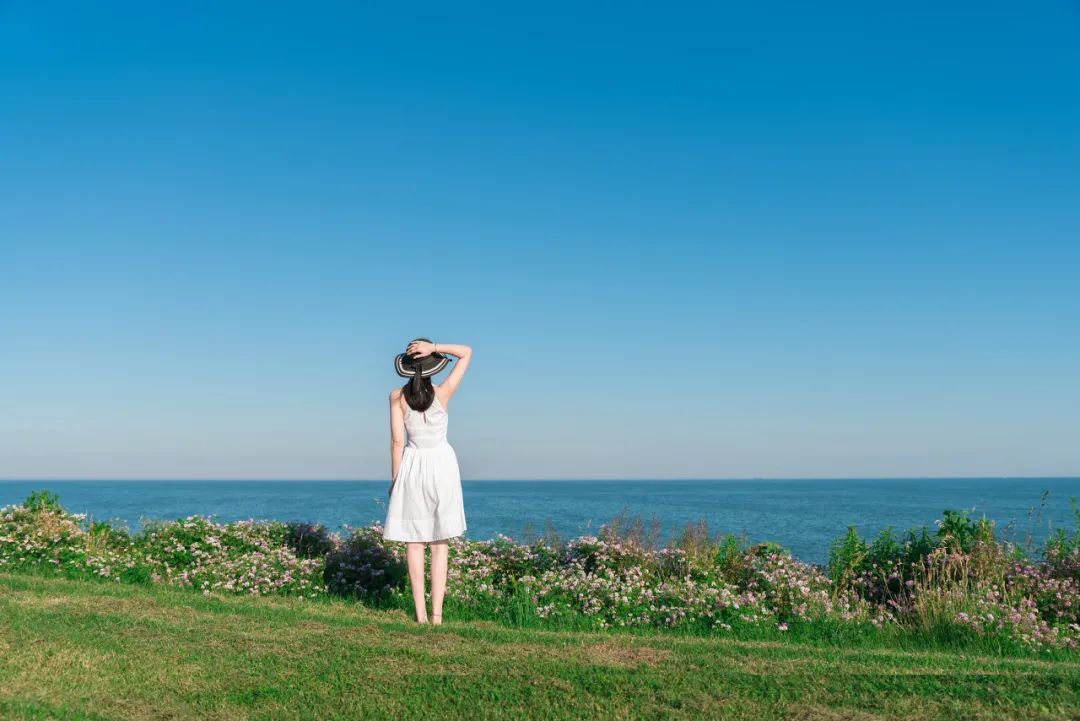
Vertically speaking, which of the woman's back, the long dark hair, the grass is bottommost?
the grass

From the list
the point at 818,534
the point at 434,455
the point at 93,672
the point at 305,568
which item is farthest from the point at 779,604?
the point at 818,534

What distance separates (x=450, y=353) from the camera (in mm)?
8328

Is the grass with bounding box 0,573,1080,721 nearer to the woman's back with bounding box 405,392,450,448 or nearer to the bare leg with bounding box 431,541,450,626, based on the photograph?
the bare leg with bounding box 431,541,450,626

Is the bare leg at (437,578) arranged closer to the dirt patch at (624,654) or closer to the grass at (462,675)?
the grass at (462,675)

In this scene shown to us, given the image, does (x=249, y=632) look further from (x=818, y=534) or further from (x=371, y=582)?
(x=818, y=534)

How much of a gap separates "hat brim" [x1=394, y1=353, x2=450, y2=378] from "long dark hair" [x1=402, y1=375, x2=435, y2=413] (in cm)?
5

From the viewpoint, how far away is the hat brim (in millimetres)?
8188

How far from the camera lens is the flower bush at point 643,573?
8641 mm

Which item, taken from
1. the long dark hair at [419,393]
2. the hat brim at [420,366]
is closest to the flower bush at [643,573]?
the long dark hair at [419,393]

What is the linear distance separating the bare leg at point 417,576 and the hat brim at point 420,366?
1.76 m

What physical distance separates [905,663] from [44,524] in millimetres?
11937

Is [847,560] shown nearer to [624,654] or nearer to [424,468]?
[624,654]

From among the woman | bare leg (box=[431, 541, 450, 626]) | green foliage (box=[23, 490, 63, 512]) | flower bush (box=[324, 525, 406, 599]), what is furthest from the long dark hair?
green foliage (box=[23, 490, 63, 512])

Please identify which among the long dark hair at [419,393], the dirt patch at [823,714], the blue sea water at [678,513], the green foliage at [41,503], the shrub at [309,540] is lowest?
the blue sea water at [678,513]
